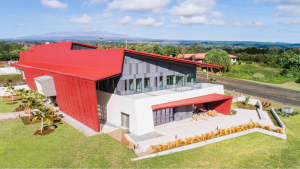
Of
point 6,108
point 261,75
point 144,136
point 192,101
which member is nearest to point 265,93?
point 261,75

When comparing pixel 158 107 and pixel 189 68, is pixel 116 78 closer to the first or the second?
pixel 158 107

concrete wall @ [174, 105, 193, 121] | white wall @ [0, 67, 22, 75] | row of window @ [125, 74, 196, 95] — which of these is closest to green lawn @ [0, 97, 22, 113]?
row of window @ [125, 74, 196, 95]

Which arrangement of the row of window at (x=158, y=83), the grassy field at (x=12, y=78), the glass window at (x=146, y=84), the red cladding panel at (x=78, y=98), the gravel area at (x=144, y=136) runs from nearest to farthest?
the gravel area at (x=144, y=136)
the red cladding panel at (x=78, y=98)
the row of window at (x=158, y=83)
the glass window at (x=146, y=84)
the grassy field at (x=12, y=78)

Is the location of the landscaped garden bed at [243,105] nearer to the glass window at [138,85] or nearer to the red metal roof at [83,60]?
the red metal roof at [83,60]

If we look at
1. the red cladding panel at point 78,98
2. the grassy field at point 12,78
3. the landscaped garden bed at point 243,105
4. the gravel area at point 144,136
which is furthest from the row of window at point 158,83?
the grassy field at point 12,78

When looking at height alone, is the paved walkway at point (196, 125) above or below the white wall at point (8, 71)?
below

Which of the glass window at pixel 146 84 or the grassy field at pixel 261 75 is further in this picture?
the grassy field at pixel 261 75

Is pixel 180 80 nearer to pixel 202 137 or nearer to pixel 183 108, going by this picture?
pixel 183 108
